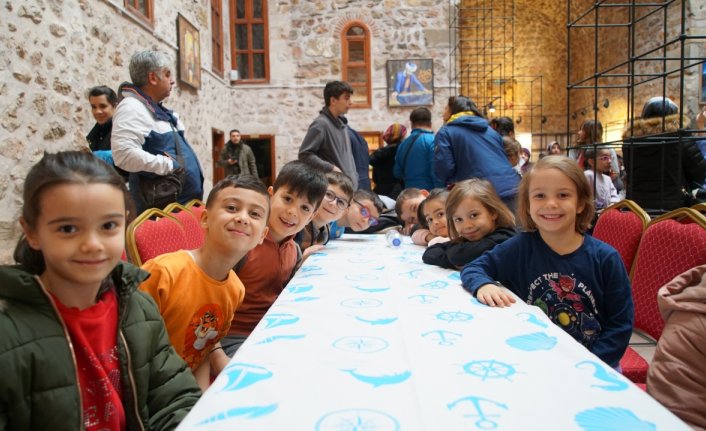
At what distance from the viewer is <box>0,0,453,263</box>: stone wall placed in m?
3.85

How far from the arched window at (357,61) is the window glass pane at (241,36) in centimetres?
200

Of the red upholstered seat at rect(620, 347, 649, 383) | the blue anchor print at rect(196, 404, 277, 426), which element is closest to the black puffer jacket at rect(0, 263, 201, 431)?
the blue anchor print at rect(196, 404, 277, 426)

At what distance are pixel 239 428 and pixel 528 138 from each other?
1264cm

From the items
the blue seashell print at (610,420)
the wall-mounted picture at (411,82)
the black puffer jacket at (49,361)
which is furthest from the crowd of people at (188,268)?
the wall-mounted picture at (411,82)

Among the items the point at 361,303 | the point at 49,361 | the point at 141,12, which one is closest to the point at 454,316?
the point at 361,303

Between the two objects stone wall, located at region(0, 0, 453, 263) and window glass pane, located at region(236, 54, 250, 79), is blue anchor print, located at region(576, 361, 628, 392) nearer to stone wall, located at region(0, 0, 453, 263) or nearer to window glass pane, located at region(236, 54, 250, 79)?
stone wall, located at region(0, 0, 453, 263)

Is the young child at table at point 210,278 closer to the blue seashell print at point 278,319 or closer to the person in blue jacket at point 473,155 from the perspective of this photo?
the blue seashell print at point 278,319

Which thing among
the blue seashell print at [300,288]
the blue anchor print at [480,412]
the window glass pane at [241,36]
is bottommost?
the blue seashell print at [300,288]

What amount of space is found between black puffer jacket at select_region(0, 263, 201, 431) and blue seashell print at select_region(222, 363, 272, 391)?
1.00 ft

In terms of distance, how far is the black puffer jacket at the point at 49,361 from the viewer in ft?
2.97

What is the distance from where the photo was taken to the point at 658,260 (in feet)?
5.97

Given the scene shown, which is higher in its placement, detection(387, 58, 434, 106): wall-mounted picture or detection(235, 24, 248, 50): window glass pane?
detection(235, 24, 248, 50): window glass pane

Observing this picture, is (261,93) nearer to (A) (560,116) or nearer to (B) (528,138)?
(B) (528,138)

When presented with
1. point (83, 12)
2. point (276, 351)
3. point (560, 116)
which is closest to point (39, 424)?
point (276, 351)
